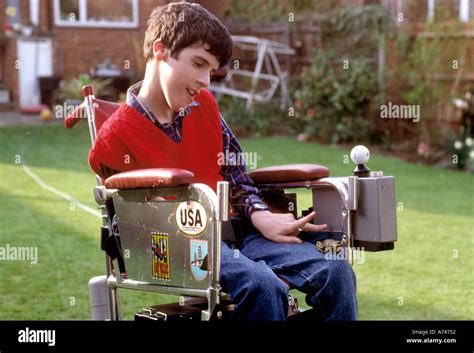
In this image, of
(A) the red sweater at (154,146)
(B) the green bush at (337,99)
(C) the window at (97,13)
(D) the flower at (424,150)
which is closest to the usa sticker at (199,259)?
(A) the red sweater at (154,146)

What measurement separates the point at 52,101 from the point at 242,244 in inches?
387

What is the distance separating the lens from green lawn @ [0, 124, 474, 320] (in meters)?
4.19

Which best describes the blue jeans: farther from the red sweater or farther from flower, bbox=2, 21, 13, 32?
flower, bbox=2, 21, 13, 32

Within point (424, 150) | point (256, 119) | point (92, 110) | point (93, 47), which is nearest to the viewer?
point (92, 110)

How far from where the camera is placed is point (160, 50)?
281cm

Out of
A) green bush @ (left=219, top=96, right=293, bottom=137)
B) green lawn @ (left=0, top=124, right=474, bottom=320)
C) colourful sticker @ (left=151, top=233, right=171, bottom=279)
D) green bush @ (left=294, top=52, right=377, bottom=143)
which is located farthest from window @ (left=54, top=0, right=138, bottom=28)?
colourful sticker @ (left=151, top=233, right=171, bottom=279)

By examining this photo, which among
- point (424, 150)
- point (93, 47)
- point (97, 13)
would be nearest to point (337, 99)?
point (424, 150)

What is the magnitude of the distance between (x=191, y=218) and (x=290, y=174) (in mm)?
578

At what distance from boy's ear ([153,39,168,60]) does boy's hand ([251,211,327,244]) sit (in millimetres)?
590

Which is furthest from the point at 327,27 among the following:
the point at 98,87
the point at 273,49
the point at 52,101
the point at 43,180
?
the point at 43,180

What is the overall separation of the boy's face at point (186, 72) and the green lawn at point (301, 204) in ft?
2.53

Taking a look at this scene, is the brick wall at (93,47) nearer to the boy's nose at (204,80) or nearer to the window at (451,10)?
the window at (451,10)

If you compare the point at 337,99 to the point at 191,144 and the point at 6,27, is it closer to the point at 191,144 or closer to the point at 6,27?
the point at 6,27

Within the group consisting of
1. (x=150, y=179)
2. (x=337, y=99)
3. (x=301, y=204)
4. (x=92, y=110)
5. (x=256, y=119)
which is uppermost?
(x=92, y=110)
